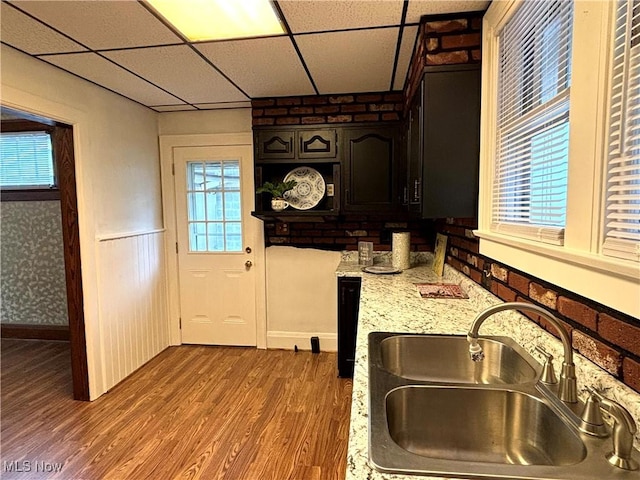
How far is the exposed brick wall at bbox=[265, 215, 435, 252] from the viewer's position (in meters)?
3.38

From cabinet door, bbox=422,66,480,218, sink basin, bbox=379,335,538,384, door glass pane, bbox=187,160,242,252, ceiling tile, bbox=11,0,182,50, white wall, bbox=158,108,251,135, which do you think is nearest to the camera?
sink basin, bbox=379,335,538,384

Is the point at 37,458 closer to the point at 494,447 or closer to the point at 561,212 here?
the point at 494,447

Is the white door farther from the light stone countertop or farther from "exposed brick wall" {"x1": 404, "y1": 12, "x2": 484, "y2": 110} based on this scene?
"exposed brick wall" {"x1": 404, "y1": 12, "x2": 484, "y2": 110}

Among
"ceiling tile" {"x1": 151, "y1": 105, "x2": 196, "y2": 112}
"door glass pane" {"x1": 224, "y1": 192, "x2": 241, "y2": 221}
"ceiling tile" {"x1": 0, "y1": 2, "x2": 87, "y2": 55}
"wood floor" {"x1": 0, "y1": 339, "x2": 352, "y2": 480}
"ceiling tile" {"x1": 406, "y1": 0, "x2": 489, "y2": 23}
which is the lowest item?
"wood floor" {"x1": 0, "y1": 339, "x2": 352, "y2": 480}

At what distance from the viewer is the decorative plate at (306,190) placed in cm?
336

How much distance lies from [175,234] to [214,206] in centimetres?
51

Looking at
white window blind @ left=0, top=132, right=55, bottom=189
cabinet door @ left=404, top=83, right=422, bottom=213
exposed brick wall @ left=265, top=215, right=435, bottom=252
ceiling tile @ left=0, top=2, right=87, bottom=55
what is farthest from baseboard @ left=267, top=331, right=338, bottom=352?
white window blind @ left=0, top=132, right=55, bottom=189

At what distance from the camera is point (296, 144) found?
3.18 m

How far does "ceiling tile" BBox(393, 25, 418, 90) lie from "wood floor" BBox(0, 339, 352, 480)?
2361 mm

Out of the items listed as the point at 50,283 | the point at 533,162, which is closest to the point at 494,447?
the point at 533,162

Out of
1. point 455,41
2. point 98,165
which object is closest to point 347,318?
point 455,41

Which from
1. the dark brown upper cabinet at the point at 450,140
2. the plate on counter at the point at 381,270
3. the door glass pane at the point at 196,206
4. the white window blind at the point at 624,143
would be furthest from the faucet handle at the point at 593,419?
the door glass pane at the point at 196,206

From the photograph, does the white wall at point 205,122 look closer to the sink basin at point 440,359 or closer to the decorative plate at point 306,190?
the decorative plate at point 306,190

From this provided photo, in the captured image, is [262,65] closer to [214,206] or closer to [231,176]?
[231,176]
